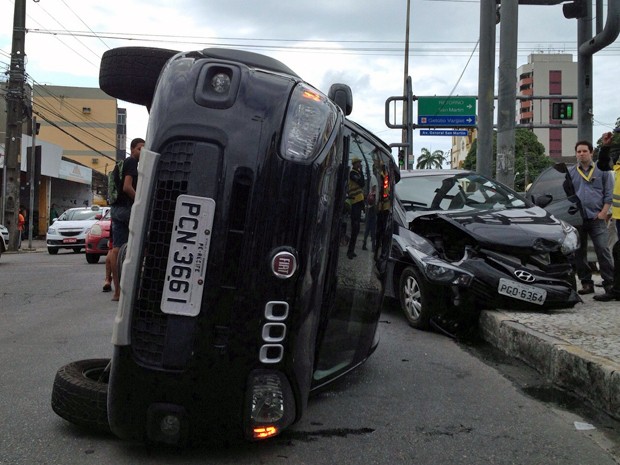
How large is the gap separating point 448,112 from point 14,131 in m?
16.2

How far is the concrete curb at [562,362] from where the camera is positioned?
11.2ft

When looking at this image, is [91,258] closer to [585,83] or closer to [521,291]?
[521,291]

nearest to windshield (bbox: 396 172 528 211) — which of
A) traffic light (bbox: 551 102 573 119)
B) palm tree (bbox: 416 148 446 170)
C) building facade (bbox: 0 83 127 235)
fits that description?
traffic light (bbox: 551 102 573 119)

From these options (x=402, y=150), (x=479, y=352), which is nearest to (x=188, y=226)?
(x=479, y=352)

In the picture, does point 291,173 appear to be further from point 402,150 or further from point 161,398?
point 402,150

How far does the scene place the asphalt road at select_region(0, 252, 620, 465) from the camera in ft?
8.84

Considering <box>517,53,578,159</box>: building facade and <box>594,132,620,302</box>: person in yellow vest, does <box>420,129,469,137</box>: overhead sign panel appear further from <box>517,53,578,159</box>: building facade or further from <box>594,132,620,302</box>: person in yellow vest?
<box>517,53,578,159</box>: building facade

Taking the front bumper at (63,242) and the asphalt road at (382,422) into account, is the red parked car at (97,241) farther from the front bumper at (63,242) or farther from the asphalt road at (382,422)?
the asphalt road at (382,422)

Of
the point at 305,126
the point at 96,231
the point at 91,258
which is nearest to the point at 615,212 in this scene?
the point at 305,126

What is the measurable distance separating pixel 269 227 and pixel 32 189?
20.9m

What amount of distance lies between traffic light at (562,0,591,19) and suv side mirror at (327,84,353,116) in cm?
911

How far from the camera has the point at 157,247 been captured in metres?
2.27

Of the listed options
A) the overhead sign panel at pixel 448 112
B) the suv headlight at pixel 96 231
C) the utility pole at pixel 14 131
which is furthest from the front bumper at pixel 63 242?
the overhead sign panel at pixel 448 112

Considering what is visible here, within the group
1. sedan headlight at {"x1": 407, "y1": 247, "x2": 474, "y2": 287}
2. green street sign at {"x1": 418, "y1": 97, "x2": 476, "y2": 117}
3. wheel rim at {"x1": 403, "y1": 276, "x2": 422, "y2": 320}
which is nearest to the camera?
sedan headlight at {"x1": 407, "y1": 247, "x2": 474, "y2": 287}
